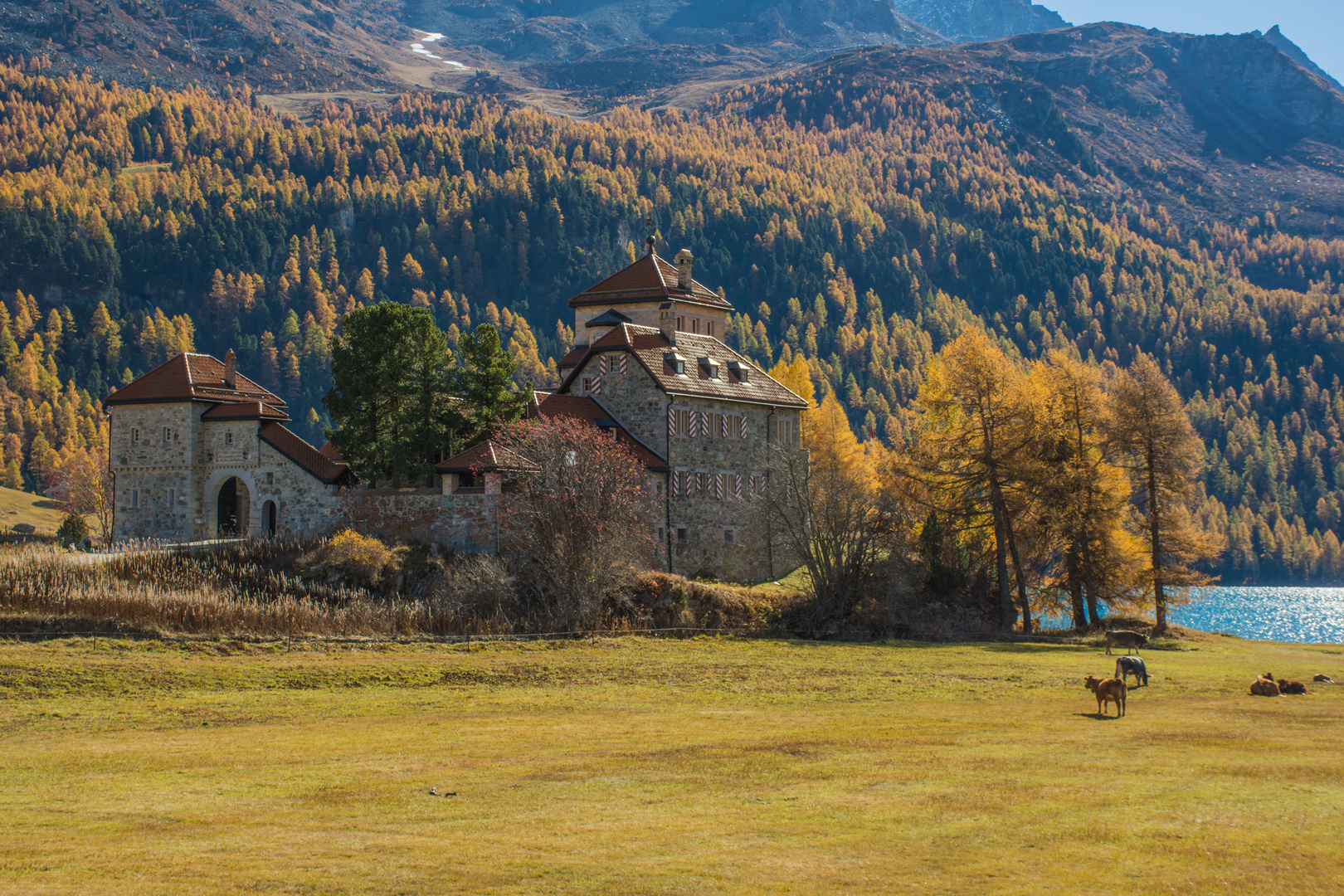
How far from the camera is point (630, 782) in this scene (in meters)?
17.1

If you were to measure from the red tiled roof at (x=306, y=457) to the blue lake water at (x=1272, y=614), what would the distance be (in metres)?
48.6

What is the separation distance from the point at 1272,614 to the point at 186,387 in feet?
354

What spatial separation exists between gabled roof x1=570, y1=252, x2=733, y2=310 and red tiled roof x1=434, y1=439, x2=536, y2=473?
20.5 metres

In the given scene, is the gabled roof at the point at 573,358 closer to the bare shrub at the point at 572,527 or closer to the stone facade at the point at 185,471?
the stone facade at the point at 185,471

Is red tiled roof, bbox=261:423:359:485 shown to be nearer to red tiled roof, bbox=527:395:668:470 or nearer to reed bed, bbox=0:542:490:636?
reed bed, bbox=0:542:490:636

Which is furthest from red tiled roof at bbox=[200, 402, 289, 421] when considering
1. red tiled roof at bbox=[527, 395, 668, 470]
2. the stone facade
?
red tiled roof at bbox=[527, 395, 668, 470]

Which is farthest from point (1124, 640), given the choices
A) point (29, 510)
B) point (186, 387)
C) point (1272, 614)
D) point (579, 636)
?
point (29, 510)

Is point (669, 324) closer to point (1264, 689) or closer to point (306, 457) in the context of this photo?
point (306, 457)

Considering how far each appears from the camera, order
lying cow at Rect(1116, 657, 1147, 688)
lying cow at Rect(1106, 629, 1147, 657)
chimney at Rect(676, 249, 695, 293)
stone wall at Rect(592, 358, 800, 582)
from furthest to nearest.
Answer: chimney at Rect(676, 249, 695, 293), stone wall at Rect(592, 358, 800, 582), lying cow at Rect(1106, 629, 1147, 657), lying cow at Rect(1116, 657, 1147, 688)

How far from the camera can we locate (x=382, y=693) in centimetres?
2628

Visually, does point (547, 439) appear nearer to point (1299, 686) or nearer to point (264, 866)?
point (1299, 686)

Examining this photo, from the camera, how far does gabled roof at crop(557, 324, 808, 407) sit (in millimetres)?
55812

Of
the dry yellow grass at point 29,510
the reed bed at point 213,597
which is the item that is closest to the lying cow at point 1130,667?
the reed bed at point 213,597

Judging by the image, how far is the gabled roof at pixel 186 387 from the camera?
187ft
